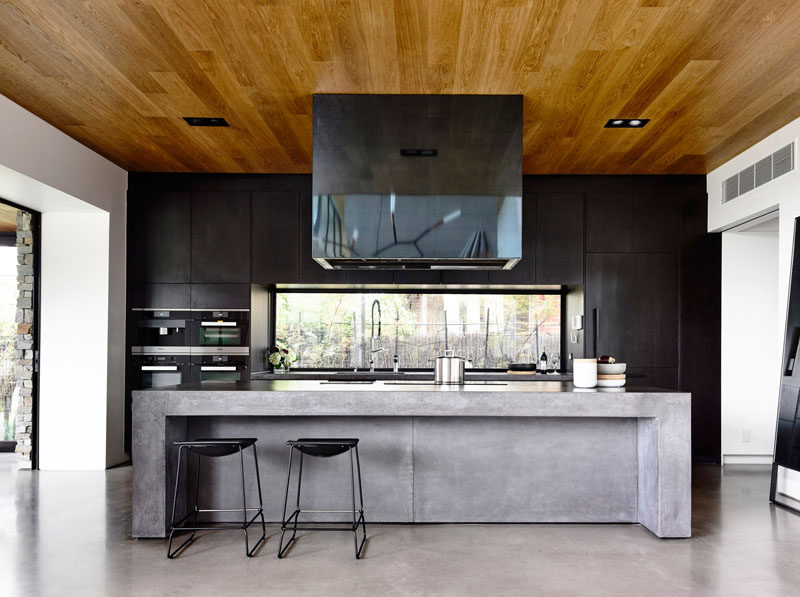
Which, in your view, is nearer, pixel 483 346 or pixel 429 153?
pixel 429 153

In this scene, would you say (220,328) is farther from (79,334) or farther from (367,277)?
(367,277)

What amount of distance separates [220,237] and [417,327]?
7.40 feet

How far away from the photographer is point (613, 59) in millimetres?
3918

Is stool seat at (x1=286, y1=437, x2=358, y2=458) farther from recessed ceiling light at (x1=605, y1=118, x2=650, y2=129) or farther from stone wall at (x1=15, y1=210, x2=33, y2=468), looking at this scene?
stone wall at (x1=15, y1=210, x2=33, y2=468)

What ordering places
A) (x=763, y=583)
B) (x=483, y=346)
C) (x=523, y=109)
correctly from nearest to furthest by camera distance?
1. (x=763, y=583)
2. (x=523, y=109)
3. (x=483, y=346)

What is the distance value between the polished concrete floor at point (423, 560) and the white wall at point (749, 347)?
1846 millimetres

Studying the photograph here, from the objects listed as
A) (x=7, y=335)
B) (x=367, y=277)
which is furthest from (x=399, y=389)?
(x=7, y=335)

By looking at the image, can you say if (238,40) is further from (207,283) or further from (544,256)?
(544,256)

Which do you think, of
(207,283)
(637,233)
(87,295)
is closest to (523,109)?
(637,233)

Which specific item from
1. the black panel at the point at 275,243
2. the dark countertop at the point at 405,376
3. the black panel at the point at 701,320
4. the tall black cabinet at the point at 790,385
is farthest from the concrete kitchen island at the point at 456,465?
the black panel at the point at 701,320

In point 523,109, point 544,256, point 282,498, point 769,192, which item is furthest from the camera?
point 544,256

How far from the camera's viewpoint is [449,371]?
462cm

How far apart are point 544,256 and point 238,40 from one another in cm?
387

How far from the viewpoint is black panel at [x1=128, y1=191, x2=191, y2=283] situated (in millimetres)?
6609
